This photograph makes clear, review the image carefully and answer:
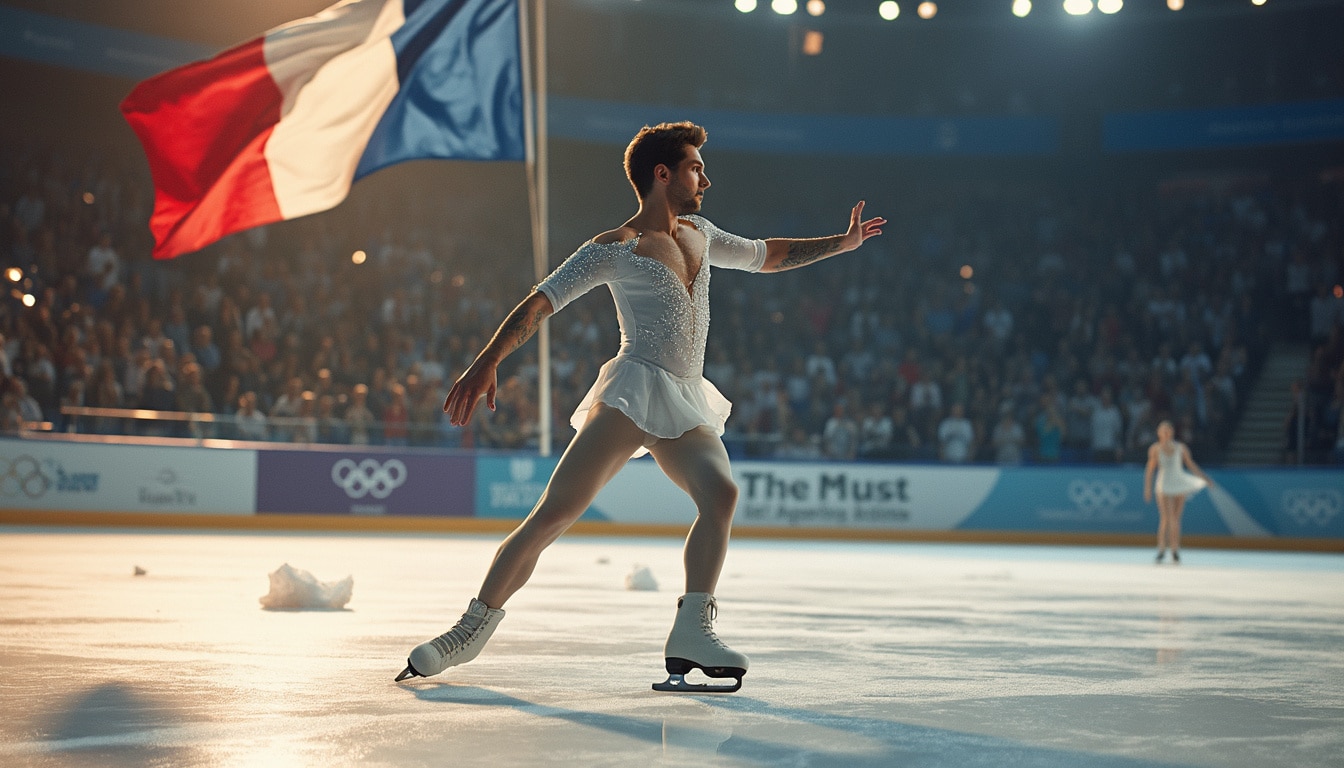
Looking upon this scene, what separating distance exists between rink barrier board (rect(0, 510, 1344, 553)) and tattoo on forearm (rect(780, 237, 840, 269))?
13.5m

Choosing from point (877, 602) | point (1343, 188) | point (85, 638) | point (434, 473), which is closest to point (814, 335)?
point (434, 473)

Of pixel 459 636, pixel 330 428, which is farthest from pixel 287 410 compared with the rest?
pixel 459 636

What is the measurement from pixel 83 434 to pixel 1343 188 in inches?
922

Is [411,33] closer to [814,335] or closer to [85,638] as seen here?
[85,638]

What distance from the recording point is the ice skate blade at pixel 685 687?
14.5 feet

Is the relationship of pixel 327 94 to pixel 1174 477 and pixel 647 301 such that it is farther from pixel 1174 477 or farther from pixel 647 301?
pixel 1174 477

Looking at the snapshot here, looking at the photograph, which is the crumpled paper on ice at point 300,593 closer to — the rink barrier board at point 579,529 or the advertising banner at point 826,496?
the rink barrier board at point 579,529

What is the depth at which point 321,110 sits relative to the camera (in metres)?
10.4

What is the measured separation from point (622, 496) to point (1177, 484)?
7513 millimetres

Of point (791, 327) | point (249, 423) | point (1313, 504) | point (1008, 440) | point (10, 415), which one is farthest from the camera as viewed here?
point (791, 327)

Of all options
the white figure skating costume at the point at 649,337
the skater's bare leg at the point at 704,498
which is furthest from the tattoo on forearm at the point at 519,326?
the skater's bare leg at the point at 704,498

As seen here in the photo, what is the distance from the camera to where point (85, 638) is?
5.67 metres

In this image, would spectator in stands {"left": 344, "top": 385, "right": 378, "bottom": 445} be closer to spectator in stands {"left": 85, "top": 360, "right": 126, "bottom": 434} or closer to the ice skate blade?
spectator in stands {"left": 85, "top": 360, "right": 126, "bottom": 434}

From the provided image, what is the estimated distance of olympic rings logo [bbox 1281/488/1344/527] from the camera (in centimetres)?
1931
